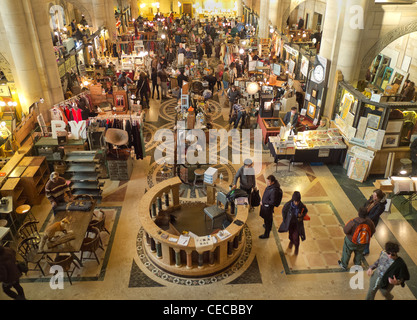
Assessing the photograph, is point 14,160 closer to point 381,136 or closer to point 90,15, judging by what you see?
point 381,136

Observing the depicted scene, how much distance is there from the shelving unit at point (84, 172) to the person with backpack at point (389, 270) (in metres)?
6.82

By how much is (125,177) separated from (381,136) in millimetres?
7422

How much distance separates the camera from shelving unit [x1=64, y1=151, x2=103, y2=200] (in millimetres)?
9367

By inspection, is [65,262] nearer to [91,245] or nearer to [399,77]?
[91,245]


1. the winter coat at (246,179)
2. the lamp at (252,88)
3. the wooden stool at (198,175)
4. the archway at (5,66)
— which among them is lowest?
the wooden stool at (198,175)

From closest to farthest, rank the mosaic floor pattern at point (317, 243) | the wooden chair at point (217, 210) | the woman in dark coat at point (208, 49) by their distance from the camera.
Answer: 1. the mosaic floor pattern at point (317, 243)
2. the wooden chair at point (217, 210)
3. the woman in dark coat at point (208, 49)

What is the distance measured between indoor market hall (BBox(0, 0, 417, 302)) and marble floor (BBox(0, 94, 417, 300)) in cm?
3

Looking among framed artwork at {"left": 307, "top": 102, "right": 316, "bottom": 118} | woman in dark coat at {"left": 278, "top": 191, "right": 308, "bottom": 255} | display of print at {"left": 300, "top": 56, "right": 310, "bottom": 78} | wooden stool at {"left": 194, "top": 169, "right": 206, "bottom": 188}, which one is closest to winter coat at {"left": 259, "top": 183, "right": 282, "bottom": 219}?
woman in dark coat at {"left": 278, "top": 191, "right": 308, "bottom": 255}

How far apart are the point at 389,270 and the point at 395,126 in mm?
5557

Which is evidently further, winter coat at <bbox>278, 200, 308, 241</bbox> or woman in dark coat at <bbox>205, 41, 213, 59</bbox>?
woman in dark coat at <bbox>205, 41, 213, 59</bbox>

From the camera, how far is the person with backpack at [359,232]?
22.0 ft

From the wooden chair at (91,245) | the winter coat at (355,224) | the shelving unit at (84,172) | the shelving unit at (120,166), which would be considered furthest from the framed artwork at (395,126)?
the wooden chair at (91,245)

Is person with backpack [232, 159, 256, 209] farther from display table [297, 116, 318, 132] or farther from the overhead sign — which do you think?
the overhead sign

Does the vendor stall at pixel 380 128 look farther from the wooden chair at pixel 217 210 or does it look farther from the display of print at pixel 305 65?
the wooden chair at pixel 217 210
